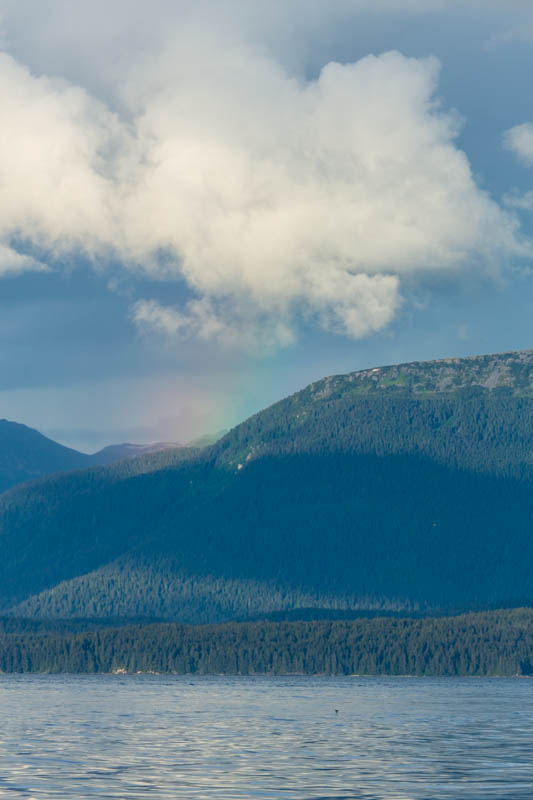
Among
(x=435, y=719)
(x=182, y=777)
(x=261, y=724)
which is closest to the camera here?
(x=182, y=777)

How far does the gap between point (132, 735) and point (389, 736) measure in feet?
91.4

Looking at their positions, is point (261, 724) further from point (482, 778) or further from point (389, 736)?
point (482, 778)

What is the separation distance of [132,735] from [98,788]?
51735 millimetres

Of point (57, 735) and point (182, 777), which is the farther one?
point (57, 735)

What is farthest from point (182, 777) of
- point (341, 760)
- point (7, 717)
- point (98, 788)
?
point (7, 717)

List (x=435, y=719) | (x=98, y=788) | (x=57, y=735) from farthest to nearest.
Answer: (x=435, y=719), (x=57, y=735), (x=98, y=788)

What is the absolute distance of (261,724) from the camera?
171750mm

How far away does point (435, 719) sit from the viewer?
186 meters

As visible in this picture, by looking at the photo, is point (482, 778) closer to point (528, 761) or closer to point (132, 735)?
point (528, 761)

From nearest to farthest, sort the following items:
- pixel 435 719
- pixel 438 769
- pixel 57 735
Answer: pixel 438 769 < pixel 57 735 < pixel 435 719

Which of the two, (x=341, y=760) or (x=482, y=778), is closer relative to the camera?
(x=482, y=778)

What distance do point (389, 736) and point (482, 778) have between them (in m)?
43.2

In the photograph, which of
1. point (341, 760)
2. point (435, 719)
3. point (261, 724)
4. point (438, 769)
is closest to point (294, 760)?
point (341, 760)

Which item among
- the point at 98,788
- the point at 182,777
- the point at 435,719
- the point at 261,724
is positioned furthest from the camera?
the point at 435,719
